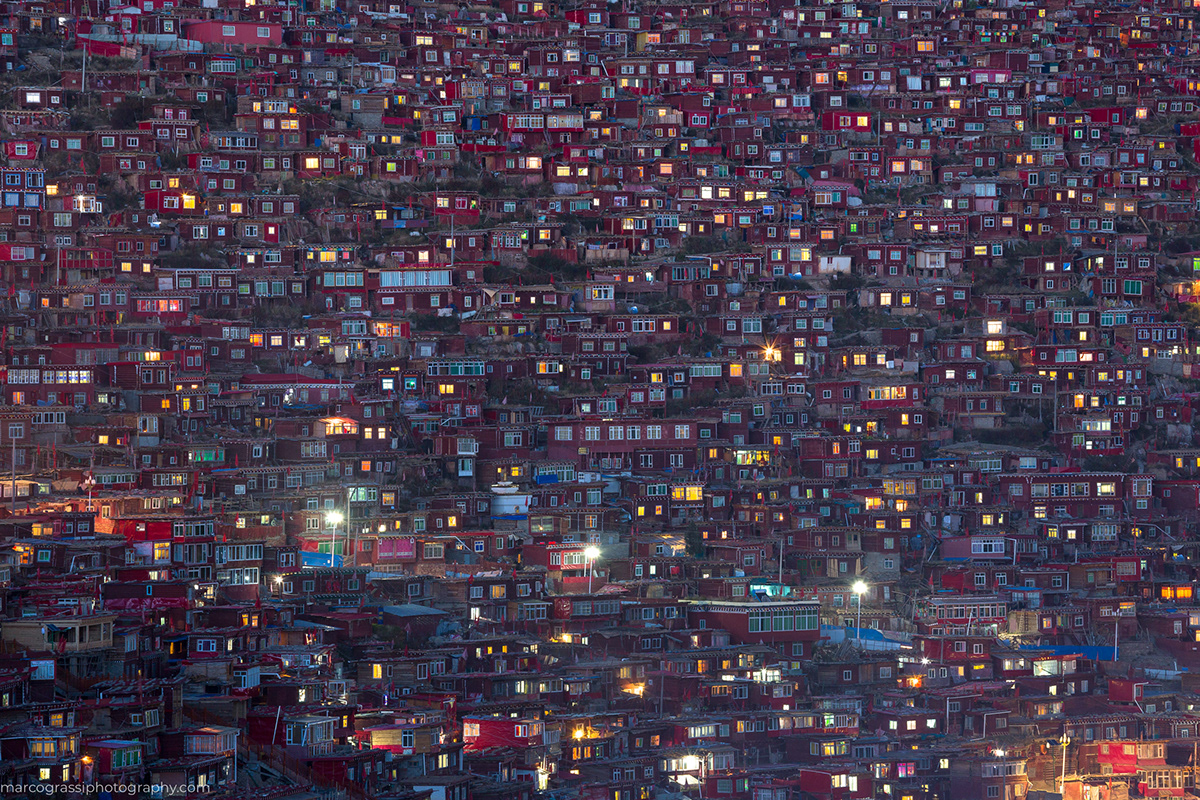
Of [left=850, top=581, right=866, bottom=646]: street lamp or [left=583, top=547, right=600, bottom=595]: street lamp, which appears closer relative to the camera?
[left=850, top=581, right=866, bottom=646]: street lamp

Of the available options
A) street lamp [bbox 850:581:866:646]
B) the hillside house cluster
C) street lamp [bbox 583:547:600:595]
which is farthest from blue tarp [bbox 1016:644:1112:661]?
street lamp [bbox 583:547:600:595]

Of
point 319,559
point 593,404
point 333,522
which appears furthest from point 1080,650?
point 319,559

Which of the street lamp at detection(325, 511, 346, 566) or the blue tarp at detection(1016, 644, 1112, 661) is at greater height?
the street lamp at detection(325, 511, 346, 566)

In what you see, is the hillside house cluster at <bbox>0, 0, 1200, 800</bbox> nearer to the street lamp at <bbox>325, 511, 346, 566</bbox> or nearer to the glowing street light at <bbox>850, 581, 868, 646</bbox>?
the street lamp at <bbox>325, 511, 346, 566</bbox>

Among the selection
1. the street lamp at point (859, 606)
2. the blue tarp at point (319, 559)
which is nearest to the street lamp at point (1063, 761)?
the street lamp at point (859, 606)

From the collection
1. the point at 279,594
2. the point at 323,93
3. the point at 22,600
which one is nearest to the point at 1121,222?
the point at 323,93

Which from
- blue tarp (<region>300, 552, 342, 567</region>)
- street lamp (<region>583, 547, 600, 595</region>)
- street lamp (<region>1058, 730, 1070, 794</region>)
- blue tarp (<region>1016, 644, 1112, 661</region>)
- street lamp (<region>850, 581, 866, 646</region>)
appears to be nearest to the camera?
street lamp (<region>1058, 730, 1070, 794</region>)

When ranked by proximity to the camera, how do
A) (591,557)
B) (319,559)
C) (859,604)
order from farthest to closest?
→ (859,604)
(591,557)
(319,559)

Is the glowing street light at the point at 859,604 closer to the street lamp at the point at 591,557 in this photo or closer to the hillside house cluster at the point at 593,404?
the hillside house cluster at the point at 593,404

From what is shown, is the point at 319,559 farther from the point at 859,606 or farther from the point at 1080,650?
the point at 1080,650
